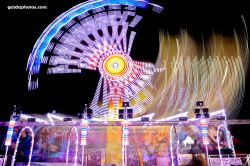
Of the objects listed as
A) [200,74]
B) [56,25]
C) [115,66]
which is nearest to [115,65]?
[115,66]

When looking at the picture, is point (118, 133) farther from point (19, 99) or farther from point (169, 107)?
point (19, 99)

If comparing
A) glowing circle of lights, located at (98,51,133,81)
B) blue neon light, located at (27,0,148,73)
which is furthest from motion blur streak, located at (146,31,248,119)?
blue neon light, located at (27,0,148,73)

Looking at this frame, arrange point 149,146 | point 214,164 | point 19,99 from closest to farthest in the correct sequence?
point 214,164
point 149,146
point 19,99

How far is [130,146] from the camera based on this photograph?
22469 millimetres

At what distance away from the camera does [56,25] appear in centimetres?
2033

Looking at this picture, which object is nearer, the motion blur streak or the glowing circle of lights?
the glowing circle of lights

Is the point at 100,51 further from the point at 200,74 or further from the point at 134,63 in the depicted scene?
the point at 200,74

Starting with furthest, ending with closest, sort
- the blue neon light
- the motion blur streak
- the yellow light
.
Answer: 1. the motion blur streak
2. the yellow light
3. the blue neon light

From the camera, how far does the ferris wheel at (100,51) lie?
2044 cm

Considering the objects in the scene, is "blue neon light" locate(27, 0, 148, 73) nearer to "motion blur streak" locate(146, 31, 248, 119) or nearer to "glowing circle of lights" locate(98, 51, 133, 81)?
"glowing circle of lights" locate(98, 51, 133, 81)

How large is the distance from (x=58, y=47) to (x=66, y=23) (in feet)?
7.55

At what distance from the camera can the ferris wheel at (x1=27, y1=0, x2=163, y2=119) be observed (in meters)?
20.4

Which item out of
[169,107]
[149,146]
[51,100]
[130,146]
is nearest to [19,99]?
[51,100]

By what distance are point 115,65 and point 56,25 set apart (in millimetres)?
6330
